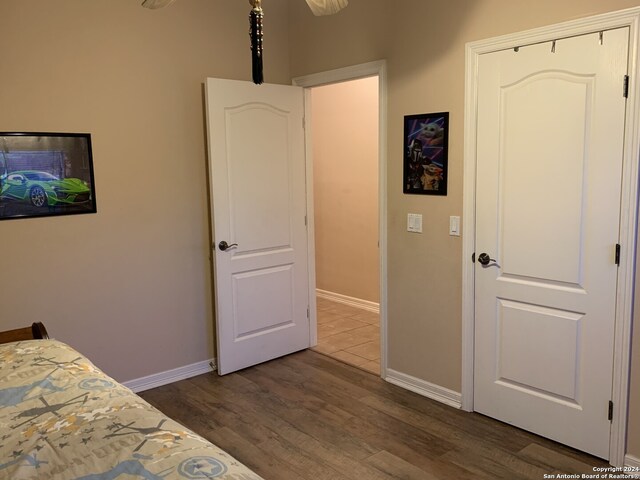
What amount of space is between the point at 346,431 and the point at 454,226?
1.34m

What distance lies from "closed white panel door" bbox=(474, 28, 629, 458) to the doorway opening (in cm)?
196

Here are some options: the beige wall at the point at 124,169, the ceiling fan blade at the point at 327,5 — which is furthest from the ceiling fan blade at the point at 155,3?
the beige wall at the point at 124,169

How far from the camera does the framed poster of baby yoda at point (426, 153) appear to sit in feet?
10.4

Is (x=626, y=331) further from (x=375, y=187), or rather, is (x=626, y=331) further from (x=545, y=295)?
(x=375, y=187)

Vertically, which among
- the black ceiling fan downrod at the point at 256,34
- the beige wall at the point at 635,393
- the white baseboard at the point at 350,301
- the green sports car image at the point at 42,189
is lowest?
the white baseboard at the point at 350,301

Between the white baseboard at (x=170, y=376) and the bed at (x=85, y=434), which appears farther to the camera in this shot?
the white baseboard at (x=170, y=376)

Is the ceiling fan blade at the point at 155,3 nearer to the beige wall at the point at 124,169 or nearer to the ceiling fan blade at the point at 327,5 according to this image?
the ceiling fan blade at the point at 327,5

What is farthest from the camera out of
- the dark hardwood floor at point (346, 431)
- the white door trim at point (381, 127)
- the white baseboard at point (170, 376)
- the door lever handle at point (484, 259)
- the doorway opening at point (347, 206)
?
the doorway opening at point (347, 206)

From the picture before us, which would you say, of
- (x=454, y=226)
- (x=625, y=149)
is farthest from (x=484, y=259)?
(x=625, y=149)

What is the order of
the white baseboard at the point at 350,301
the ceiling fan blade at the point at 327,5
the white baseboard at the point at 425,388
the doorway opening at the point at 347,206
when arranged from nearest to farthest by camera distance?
the ceiling fan blade at the point at 327,5
the white baseboard at the point at 425,388
the doorway opening at the point at 347,206
the white baseboard at the point at 350,301

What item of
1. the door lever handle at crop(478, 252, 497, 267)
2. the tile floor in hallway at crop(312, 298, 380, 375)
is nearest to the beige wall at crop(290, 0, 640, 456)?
the door lever handle at crop(478, 252, 497, 267)

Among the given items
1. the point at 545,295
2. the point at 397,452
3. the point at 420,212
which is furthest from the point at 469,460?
the point at 420,212

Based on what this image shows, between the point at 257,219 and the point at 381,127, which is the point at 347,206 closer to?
the point at 257,219

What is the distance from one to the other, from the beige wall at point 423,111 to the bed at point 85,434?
2.07m
